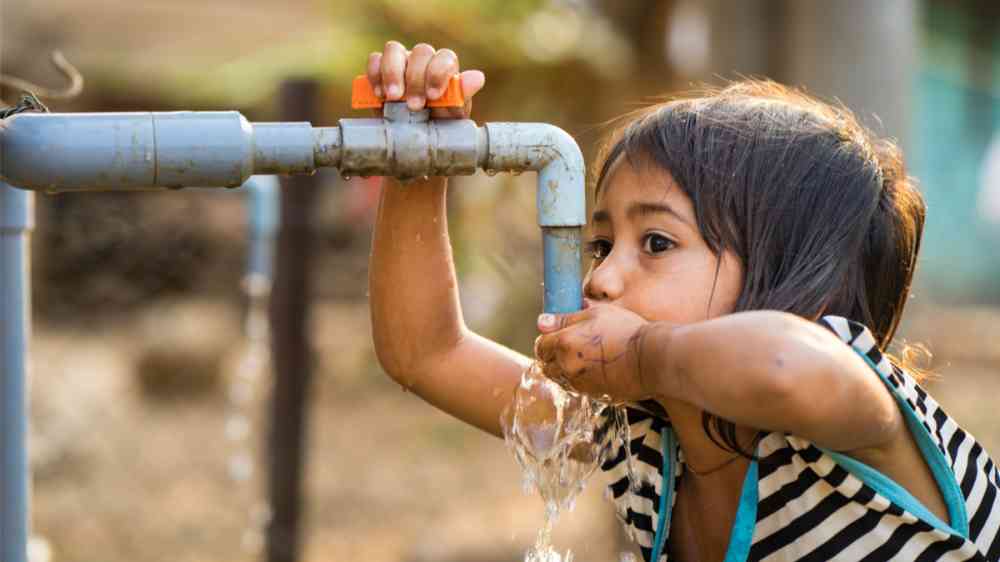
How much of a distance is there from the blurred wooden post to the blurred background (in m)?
0.01

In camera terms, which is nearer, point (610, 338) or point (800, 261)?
point (610, 338)

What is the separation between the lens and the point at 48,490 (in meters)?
4.55

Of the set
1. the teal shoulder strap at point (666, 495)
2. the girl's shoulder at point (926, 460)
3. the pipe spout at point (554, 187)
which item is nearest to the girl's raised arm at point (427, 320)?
the teal shoulder strap at point (666, 495)

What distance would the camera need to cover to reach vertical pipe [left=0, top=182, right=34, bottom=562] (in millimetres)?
1522

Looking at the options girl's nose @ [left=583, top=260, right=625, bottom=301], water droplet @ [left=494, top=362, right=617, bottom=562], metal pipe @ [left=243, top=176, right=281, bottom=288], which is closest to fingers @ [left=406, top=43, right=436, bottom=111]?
girl's nose @ [left=583, top=260, right=625, bottom=301]

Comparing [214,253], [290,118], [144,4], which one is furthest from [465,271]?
[144,4]

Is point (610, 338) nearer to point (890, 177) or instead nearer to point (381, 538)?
point (890, 177)

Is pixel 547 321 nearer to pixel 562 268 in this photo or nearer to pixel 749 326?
pixel 562 268

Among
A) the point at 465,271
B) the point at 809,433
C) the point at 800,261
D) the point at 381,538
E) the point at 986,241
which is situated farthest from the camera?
the point at 986,241

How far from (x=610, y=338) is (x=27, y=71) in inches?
233

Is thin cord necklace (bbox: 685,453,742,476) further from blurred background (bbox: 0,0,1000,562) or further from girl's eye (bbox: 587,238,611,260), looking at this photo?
blurred background (bbox: 0,0,1000,562)

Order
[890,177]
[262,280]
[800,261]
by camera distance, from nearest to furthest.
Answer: [800,261] → [890,177] → [262,280]

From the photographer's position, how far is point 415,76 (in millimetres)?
1477

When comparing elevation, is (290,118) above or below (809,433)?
above
